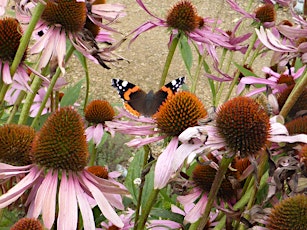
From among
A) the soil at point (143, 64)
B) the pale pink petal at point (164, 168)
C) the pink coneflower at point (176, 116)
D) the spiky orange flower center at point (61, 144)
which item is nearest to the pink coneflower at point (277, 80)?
the pink coneflower at point (176, 116)

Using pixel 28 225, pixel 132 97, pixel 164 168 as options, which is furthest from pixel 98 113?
pixel 28 225

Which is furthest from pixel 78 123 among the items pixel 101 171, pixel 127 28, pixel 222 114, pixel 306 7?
pixel 127 28

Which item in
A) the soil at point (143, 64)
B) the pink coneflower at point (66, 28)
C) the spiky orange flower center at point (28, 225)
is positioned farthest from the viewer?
the soil at point (143, 64)

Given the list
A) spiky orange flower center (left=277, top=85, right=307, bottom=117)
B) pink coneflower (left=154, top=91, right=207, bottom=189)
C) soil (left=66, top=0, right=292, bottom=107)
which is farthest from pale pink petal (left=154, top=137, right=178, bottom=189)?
soil (left=66, top=0, right=292, bottom=107)

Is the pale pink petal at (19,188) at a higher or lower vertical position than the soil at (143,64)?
higher

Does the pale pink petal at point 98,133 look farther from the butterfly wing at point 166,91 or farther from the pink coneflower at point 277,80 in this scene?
the pink coneflower at point 277,80

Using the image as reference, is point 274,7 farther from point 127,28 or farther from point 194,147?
point 127,28

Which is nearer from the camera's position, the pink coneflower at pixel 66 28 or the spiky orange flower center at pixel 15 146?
the spiky orange flower center at pixel 15 146
